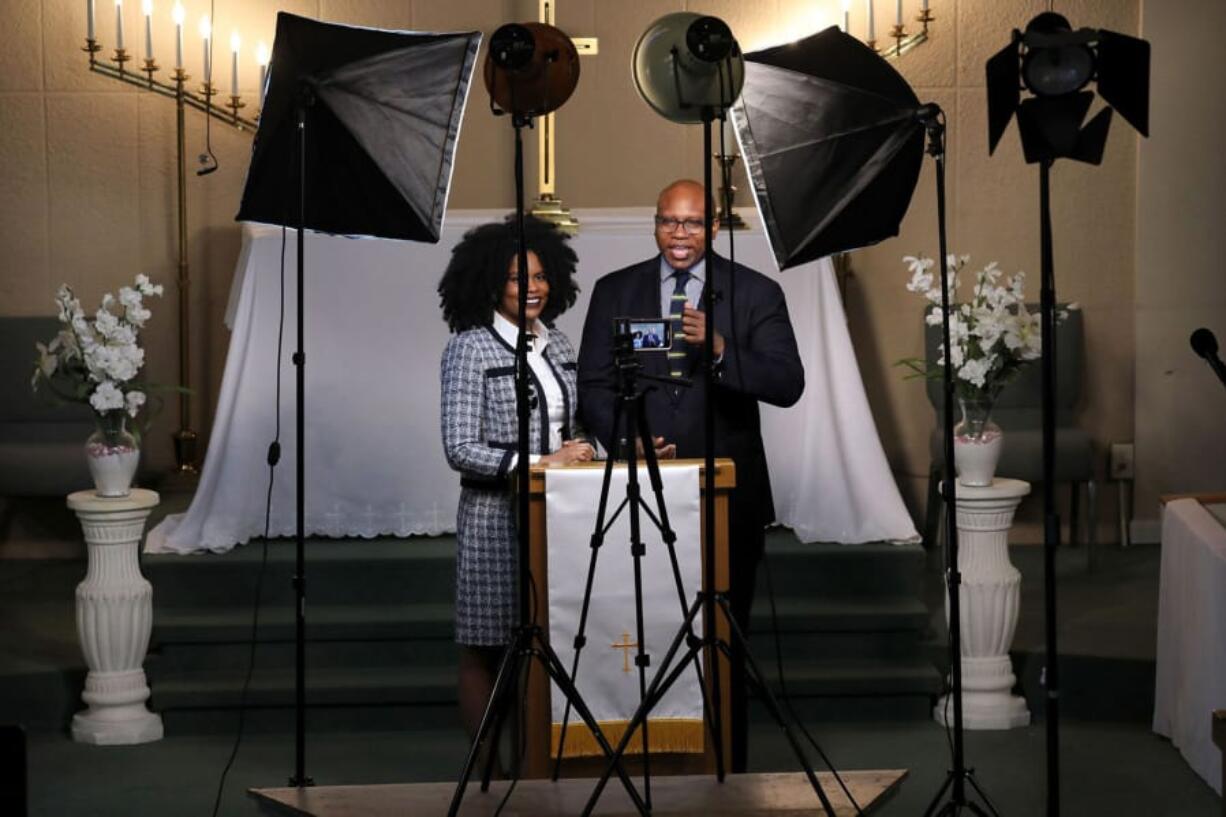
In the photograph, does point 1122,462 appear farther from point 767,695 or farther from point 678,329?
point 767,695

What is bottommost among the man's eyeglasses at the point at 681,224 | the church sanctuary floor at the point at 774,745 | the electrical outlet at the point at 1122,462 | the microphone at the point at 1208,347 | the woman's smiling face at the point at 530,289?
the church sanctuary floor at the point at 774,745

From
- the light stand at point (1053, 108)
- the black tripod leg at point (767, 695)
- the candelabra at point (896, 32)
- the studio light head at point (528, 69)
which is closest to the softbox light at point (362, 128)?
the studio light head at point (528, 69)

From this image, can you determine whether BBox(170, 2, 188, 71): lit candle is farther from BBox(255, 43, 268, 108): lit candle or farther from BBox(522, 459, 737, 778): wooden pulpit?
BBox(522, 459, 737, 778): wooden pulpit

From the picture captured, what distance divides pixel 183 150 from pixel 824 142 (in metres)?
3.89

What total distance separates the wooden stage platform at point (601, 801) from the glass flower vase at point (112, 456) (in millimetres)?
1804

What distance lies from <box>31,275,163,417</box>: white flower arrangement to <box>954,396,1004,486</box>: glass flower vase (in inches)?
99.5

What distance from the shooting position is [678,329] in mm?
4469

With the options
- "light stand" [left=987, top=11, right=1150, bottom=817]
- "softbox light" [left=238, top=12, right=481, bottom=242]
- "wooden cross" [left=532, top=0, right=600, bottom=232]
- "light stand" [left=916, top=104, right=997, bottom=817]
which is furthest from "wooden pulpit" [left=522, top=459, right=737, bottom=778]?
"wooden cross" [left=532, top=0, right=600, bottom=232]

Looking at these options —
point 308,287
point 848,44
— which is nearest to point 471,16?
point 308,287

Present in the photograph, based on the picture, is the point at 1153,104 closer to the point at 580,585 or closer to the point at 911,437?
the point at 911,437

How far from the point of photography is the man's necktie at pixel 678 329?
4.46 m

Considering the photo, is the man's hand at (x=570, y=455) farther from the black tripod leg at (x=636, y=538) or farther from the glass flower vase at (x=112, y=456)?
the glass flower vase at (x=112, y=456)

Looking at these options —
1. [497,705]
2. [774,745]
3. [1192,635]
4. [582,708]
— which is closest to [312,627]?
[774,745]

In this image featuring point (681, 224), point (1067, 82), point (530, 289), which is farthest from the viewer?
point (681, 224)
